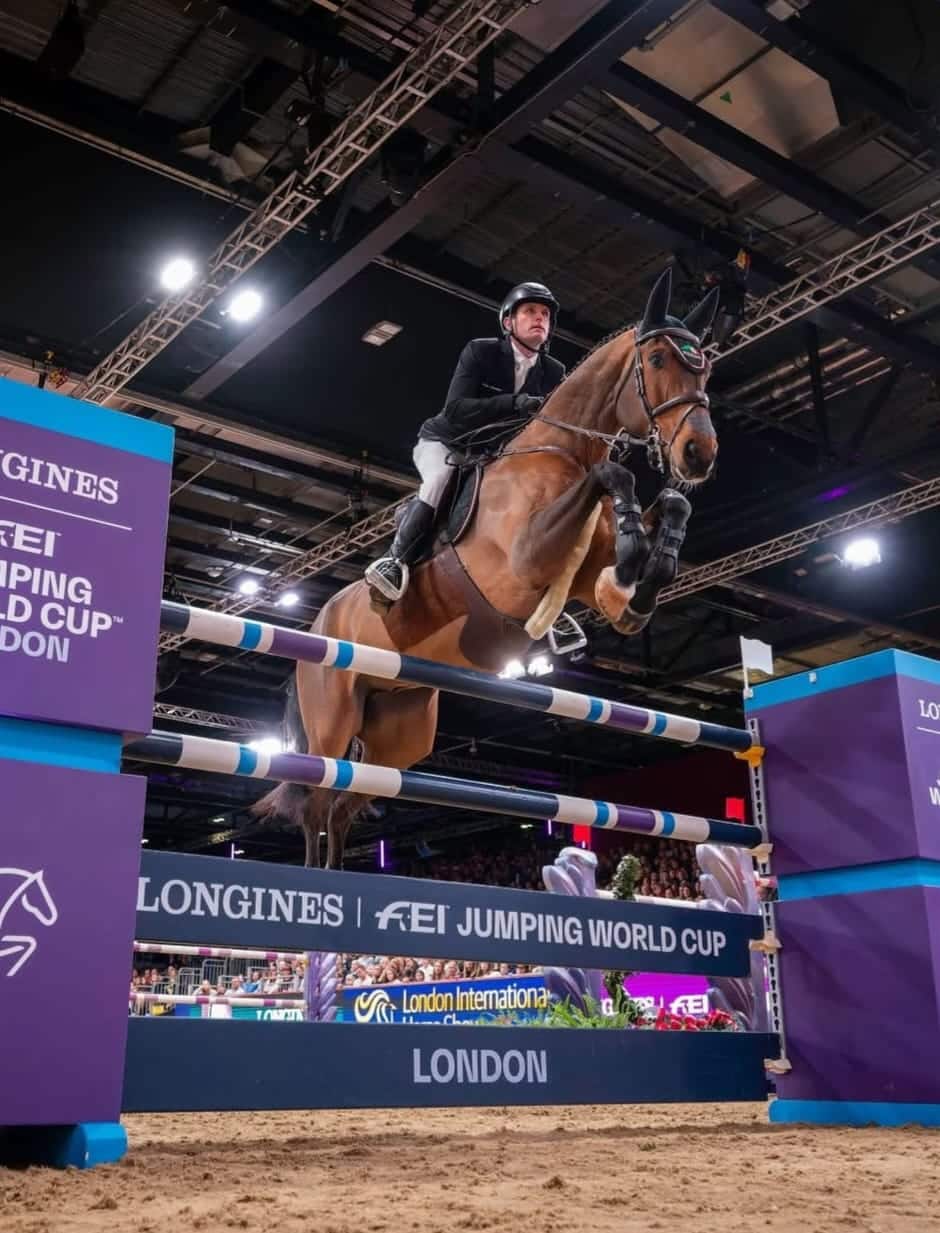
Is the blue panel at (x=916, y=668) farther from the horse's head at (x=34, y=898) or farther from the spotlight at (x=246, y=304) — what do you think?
the spotlight at (x=246, y=304)

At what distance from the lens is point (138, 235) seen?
6.57 meters

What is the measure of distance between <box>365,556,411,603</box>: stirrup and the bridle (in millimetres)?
755

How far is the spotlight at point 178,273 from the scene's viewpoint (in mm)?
6590

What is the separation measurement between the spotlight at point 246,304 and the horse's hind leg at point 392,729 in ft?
11.2

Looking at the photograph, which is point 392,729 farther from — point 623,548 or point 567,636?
point 623,548

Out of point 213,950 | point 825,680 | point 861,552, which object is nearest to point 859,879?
point 825,680

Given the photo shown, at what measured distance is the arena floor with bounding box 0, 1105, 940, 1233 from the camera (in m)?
1.31

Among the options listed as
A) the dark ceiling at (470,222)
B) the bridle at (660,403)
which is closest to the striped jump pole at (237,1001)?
the dark ceiling at (470,222)

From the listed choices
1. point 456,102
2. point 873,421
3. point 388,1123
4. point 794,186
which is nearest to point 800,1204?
point 388,1123

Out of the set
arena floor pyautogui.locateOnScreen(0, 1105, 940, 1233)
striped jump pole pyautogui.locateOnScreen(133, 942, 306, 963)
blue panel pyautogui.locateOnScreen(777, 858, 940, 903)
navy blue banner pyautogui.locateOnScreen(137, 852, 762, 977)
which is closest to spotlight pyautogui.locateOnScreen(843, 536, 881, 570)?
striped jump pole pyautogui.locateOnScreen(133, 942, 306, 963)

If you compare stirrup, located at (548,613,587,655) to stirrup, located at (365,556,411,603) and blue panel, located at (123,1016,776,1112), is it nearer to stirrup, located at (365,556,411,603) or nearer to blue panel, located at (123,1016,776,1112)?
stirrup, located at (365,556,411,603)

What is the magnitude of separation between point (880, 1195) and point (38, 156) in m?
6.33

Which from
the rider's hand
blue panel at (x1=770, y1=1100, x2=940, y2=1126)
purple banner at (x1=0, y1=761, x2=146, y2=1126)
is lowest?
blue panel at (x1=770, y1=1100, x2=940, y2=1126)

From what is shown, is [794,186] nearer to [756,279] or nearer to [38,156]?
[756,279]
